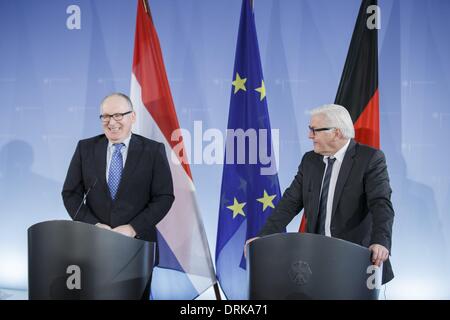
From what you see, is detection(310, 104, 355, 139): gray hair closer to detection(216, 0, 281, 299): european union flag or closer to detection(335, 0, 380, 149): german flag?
detection(335, 0, 380, 149): german flag

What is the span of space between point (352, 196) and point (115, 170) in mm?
1282

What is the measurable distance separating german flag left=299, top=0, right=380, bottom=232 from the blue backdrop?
578 mm

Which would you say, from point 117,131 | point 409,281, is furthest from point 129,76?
point 409,281

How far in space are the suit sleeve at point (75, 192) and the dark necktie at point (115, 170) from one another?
17cm

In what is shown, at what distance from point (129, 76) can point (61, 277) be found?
2.60 meters

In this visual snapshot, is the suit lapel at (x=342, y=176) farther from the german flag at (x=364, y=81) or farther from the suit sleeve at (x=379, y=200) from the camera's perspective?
the german flag at (x=364, y=81)

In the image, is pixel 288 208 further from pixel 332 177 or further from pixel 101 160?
pixel 101 160

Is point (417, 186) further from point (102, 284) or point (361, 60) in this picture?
point (102, 284)

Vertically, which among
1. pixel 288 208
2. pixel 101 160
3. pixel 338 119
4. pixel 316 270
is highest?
pixel 338 119

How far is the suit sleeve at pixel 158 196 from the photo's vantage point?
2.73 metres

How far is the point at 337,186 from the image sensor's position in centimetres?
265

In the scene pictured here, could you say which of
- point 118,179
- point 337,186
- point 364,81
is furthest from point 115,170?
point 364,81

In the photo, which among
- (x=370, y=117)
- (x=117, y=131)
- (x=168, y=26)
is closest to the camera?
(x=117, y=131)

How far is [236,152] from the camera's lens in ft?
12.7
